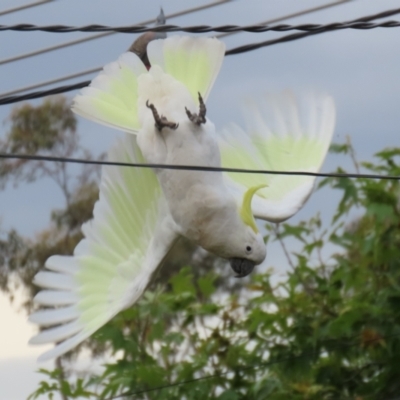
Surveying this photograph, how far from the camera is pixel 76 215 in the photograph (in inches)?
379

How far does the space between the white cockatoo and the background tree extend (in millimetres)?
507

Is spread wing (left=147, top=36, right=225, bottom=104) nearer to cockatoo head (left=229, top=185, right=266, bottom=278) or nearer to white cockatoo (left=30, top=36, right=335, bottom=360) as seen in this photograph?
white cockatoo (left=30, top=36, right=335, bottom=360)

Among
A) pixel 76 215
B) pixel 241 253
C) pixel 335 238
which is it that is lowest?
pixel 76 215

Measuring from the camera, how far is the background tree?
198 inches

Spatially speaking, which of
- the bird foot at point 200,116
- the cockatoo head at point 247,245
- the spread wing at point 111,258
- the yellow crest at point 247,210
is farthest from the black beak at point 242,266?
the bird foot at point 200,116

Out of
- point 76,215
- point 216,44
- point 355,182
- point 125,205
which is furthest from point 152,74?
point 76,215

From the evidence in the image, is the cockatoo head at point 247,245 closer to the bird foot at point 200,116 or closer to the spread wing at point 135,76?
the bird foot at point 200,116

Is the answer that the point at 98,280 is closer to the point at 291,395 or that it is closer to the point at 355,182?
the point at 291,395

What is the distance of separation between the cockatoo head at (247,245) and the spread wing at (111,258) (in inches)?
10.4

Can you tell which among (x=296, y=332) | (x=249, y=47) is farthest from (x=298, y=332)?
(x=249, y=47)

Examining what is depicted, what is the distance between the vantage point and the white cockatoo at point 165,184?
4.22 meters

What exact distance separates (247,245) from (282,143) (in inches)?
29.2

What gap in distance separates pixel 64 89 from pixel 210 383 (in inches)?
71.3

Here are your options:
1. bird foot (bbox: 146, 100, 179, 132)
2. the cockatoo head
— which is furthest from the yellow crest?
bird foot (bbox: 146, 100, 179, 132)
